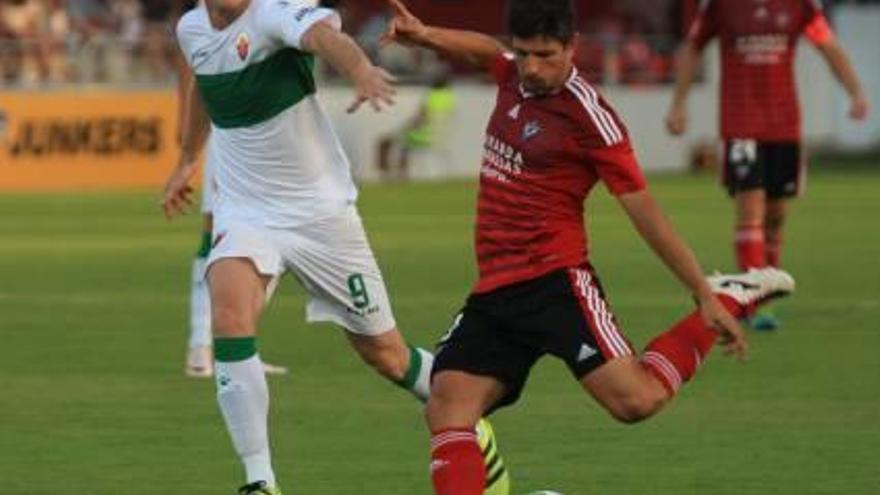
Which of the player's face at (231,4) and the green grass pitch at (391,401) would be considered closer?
the player's face at (231,4)

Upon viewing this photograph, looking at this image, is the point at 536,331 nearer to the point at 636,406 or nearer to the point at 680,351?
the point at 636,406

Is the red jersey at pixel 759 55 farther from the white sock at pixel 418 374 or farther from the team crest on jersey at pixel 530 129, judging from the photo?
the team crest on jersey at pixel 530 129

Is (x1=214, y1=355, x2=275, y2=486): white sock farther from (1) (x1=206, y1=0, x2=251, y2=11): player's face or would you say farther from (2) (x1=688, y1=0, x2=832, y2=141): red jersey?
(2) (x1=688, y1=0, x2=832, y2=141): red jersey

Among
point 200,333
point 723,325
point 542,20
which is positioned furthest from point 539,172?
point 200,333

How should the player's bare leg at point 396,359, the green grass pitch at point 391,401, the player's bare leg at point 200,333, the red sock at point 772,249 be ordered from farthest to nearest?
1. the red sock at point 772,249
2. the player's bare leg at point 200,333
3. the green grass pitch at point 391,401
4. the player's bare leg at point 396,359

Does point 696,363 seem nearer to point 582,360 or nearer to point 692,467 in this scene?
point 582,360

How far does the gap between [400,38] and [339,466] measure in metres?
2.39

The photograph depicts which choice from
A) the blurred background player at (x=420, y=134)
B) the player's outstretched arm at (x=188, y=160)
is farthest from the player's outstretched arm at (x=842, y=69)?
the blurred background player at (x=420, y=134)

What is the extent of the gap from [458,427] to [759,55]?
29.8 feet

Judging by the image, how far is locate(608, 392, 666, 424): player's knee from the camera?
938cm

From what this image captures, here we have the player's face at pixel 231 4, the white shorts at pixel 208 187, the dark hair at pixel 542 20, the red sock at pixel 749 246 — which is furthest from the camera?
the red sock at pixel 749 246

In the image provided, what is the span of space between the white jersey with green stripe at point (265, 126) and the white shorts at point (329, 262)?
0.20 ft

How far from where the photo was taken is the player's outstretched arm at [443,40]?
9695mm

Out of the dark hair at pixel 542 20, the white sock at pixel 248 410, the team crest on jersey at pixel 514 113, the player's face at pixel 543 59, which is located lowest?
the white sock at pixel 248 410
